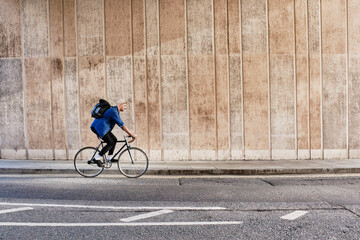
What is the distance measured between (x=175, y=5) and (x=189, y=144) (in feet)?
15.5

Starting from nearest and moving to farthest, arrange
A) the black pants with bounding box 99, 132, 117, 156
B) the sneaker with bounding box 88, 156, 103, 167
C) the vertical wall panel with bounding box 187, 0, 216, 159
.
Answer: the black pants with bounding box 99, 132, 117, 156 < the sneaker with bounding box 88, 156, 103, 167 < the vertical wall panel with bounding box 187, 0, 216, 159

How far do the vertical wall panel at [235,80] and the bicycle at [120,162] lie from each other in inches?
174

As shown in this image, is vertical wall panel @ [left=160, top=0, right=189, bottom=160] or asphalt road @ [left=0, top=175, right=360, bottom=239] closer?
asphalt road @ [left=0, top=175, right=360, bottom=239]

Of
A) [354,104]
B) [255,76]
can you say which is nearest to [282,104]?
[255,76]

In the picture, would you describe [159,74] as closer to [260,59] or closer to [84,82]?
[84,82]

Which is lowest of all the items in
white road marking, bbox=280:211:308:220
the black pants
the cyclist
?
white road marking, bbox=280:211:308:220

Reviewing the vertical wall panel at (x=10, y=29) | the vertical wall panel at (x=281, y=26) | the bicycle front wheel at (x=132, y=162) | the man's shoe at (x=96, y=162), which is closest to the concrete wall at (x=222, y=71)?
the vertical wall panel at (x=281, y=26)

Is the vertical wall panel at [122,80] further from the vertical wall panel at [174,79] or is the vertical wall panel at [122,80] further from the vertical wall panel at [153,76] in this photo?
→ the vertical wall panel at [174,79]

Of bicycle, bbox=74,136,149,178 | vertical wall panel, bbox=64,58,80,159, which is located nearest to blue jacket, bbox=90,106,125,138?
bicycle, bbox=74,136,149,178

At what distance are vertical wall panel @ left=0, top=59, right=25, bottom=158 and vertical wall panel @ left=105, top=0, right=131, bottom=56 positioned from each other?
3.30 meters

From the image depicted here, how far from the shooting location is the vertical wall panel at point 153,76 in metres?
12.3

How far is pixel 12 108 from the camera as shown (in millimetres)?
12547

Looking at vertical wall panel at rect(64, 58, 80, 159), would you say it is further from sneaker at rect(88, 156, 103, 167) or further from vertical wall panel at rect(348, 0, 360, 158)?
vertical wall panel at rect(348, 0, 360, 158)

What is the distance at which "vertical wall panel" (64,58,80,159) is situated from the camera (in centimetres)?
1240
